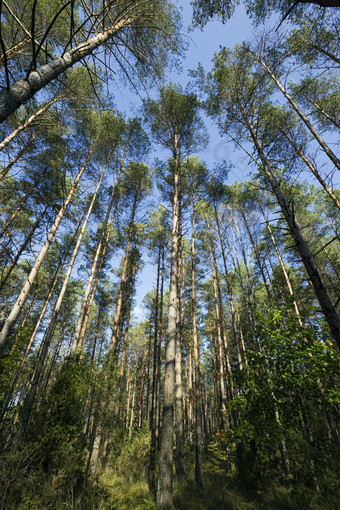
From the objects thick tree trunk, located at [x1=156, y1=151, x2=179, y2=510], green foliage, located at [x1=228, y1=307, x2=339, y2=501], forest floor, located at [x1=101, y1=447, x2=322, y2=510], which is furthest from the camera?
forest floor, located at [x1=101, y1=447, x2=322, y2=510]

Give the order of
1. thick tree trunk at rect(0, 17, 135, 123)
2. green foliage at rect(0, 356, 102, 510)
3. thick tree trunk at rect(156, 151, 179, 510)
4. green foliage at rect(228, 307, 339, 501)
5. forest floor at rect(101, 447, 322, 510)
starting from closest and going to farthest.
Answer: thick tree trunk at rect(0, 17, 135, 123)
green foliage at rect(0, 356, 102, 510)
green foliage at rect(228, 307, 339, 501)
thick tree trunk at rect(156, 151, 179, 510)
forest floor at rect(101, 447, 322, 510)

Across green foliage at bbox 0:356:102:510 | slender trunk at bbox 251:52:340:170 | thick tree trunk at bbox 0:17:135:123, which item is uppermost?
slender trunk at bbox 251:52:340:170

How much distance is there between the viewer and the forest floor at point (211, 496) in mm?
5566

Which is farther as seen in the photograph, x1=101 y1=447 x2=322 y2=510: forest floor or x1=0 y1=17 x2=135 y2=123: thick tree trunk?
x1=101 y1=447 x2=322 y2=510: forest floor

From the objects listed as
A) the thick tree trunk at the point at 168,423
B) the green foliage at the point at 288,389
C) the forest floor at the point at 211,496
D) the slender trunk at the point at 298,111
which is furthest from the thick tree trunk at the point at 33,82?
the forest floor at the point at 211,496

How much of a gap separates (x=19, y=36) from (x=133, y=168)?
6568 mm

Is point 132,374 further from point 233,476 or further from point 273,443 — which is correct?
point 273,443

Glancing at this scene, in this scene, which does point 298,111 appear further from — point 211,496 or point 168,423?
point 211,496

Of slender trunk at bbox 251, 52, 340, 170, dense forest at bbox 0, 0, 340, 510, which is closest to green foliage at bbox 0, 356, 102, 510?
dense forest at bbox 0, 0, 340, 510

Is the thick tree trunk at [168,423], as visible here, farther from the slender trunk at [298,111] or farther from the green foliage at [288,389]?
the slender trunk at [298,111]

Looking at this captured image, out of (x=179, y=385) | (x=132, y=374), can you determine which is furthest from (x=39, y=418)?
(x=132, y=374)

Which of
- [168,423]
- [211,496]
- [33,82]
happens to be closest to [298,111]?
[33,82]

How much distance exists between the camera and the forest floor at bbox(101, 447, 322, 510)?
18.3 feet

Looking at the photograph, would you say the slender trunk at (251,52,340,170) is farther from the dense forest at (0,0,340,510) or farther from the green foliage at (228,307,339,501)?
the green foliage at (228,307,339,501)
